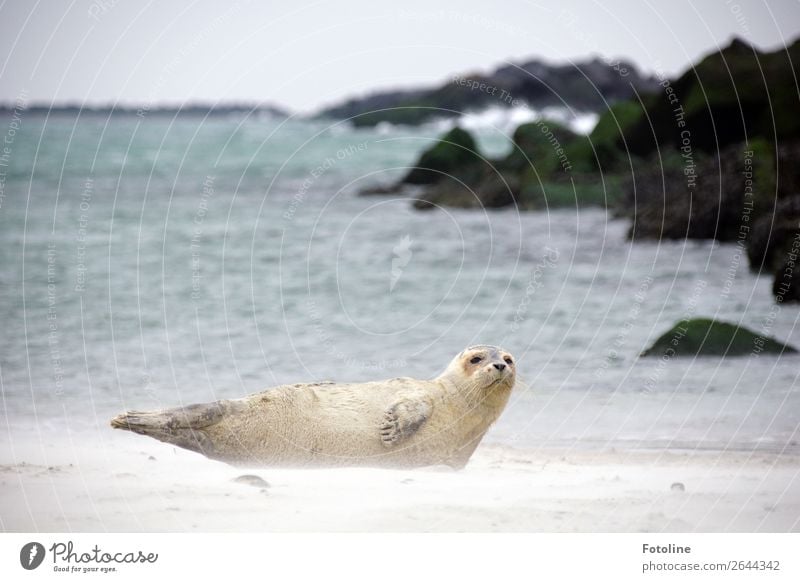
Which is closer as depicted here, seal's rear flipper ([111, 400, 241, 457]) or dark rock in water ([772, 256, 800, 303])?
seal's rear flipper ([111, 400, 241, 457])

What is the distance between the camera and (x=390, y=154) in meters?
13.6

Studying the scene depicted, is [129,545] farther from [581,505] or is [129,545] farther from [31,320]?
[31,320]

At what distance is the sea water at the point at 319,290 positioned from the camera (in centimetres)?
975

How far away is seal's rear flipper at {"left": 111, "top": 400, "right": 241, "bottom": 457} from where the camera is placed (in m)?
7.25

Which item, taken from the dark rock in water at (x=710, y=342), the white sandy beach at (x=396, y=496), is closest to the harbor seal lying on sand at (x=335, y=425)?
the white sandy beach at (x=396, y=496)

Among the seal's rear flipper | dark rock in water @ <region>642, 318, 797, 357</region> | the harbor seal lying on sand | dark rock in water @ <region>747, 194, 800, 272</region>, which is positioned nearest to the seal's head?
the harbor seal lying on sand

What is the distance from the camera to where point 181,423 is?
24.0 ft

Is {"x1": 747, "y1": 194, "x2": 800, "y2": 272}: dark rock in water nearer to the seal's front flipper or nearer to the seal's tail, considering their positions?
the seal's front flipper

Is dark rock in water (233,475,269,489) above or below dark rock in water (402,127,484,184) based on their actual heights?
below

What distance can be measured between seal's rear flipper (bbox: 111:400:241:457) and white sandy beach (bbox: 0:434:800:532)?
0.94ft

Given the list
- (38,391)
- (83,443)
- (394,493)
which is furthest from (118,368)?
(394,493)

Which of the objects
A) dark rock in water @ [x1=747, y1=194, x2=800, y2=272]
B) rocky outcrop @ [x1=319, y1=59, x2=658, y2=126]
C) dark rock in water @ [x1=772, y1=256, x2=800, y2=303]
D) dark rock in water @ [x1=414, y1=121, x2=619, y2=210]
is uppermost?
rocky outcrop @ [x1=319, y1=59, x2=658, y2=126]

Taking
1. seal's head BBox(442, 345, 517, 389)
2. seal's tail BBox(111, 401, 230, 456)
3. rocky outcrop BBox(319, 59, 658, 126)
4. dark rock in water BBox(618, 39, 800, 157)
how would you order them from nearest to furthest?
seal's tail BBox(111, 401, 230, 456), seal's head BBox(442, 345, 517, 389), dark rock in water BBox(618, 39, 800, 157), rocky outcrop BBox(319, 59, 658, 126)

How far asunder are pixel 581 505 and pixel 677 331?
359 centimetres
